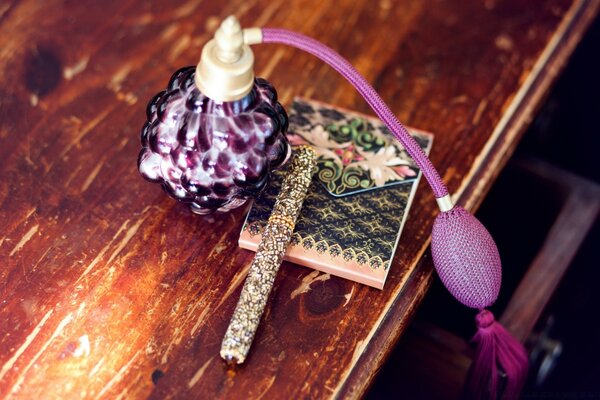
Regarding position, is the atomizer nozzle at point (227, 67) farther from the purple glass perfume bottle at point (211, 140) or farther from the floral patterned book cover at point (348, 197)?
the floral patterned book cover at point (348, 197)

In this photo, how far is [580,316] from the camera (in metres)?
1.28

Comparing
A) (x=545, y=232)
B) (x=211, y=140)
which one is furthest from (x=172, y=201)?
(x=545, y=232)

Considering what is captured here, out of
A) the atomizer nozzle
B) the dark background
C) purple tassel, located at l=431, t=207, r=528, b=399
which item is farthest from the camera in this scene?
the dark background

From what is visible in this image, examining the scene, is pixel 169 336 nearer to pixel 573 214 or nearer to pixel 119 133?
pixel 119 133

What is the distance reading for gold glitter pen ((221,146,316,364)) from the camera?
0.62 meters

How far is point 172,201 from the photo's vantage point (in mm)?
746

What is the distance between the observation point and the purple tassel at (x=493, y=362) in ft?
2.41

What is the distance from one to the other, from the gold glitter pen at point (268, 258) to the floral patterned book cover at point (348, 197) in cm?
3

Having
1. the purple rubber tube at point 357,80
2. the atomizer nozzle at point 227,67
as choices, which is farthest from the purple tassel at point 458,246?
the atomizer nozzle at point 227,67

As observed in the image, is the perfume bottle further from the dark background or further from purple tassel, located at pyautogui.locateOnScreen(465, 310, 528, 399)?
the dark background

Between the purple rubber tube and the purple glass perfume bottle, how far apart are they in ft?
0.17

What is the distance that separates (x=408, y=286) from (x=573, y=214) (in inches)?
13.9

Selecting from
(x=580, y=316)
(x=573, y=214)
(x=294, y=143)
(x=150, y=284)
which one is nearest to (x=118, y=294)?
(x=150, y=284)

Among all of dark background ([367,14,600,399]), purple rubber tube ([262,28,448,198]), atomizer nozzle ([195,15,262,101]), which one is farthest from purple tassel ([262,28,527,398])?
dark background ([367,14,600,399])
